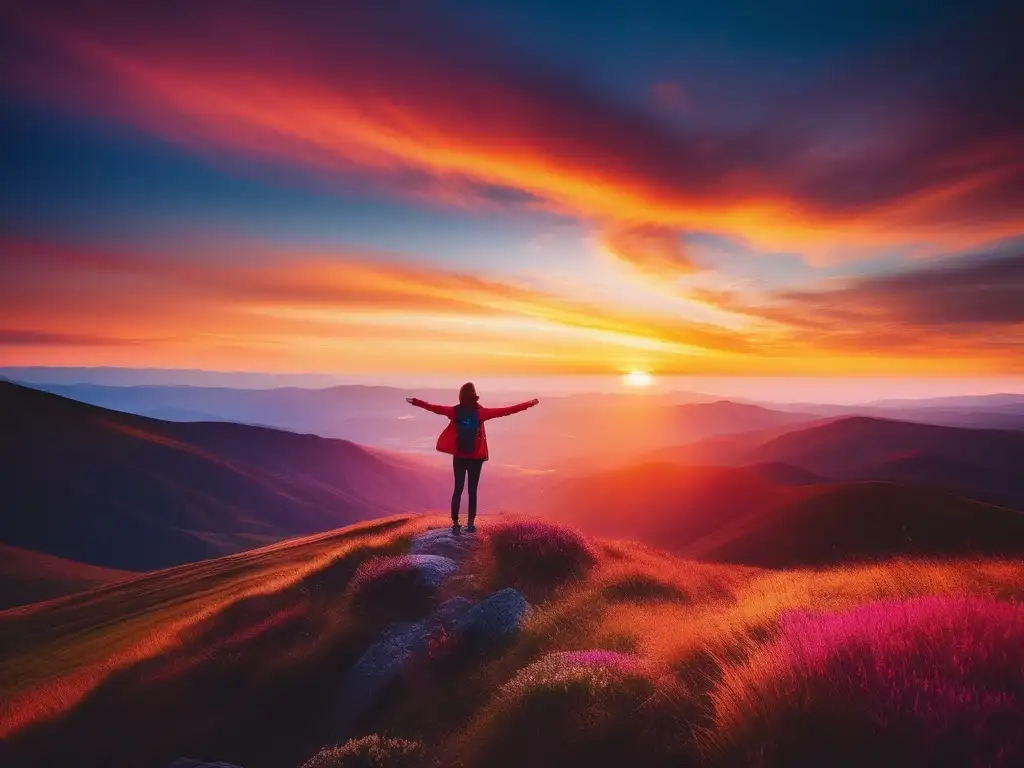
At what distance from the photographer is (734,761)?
14.4ft

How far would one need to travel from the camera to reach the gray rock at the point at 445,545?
49.7 feet

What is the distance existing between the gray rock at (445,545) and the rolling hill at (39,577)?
90640 mm

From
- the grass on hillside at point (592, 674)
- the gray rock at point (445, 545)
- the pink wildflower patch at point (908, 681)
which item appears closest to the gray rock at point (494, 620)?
the grass on hillside at point (592, 674)

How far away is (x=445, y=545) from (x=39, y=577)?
11667 cm

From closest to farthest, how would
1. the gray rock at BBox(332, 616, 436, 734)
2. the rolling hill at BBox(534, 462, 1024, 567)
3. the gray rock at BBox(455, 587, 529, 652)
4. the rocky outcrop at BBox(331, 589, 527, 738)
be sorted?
the gray rock at BBox(332, 616, 436, 734) → the rocky outcrop at BBox(331, 589, 527, 738) → the gray rock at BBox(455, 587, 529, 652) → the rolling hill at BBox(534, 462, 1024, 567)

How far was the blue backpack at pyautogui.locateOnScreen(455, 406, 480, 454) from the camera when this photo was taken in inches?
579

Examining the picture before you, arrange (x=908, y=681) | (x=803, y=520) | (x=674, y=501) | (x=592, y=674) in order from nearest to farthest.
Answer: (x=908, y=681)
(x=592, y=674)
(x=803, y=520)
(x=674, y=501)

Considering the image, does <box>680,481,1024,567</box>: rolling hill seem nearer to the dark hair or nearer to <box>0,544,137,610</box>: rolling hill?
the dark hair


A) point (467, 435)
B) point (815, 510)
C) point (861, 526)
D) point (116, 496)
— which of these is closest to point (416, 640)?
point (467, 435)

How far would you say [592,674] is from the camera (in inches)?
262

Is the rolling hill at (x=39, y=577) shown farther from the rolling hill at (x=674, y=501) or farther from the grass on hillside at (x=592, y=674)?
the rolling hill at (x=674, y=501)

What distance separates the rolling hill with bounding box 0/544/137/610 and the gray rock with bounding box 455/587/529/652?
95.4 metres

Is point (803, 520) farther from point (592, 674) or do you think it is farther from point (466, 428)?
point (592, 674)

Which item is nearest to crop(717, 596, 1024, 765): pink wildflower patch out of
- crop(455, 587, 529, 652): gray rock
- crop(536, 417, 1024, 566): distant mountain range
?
crop(455, 587, 529, 652): gray rock
